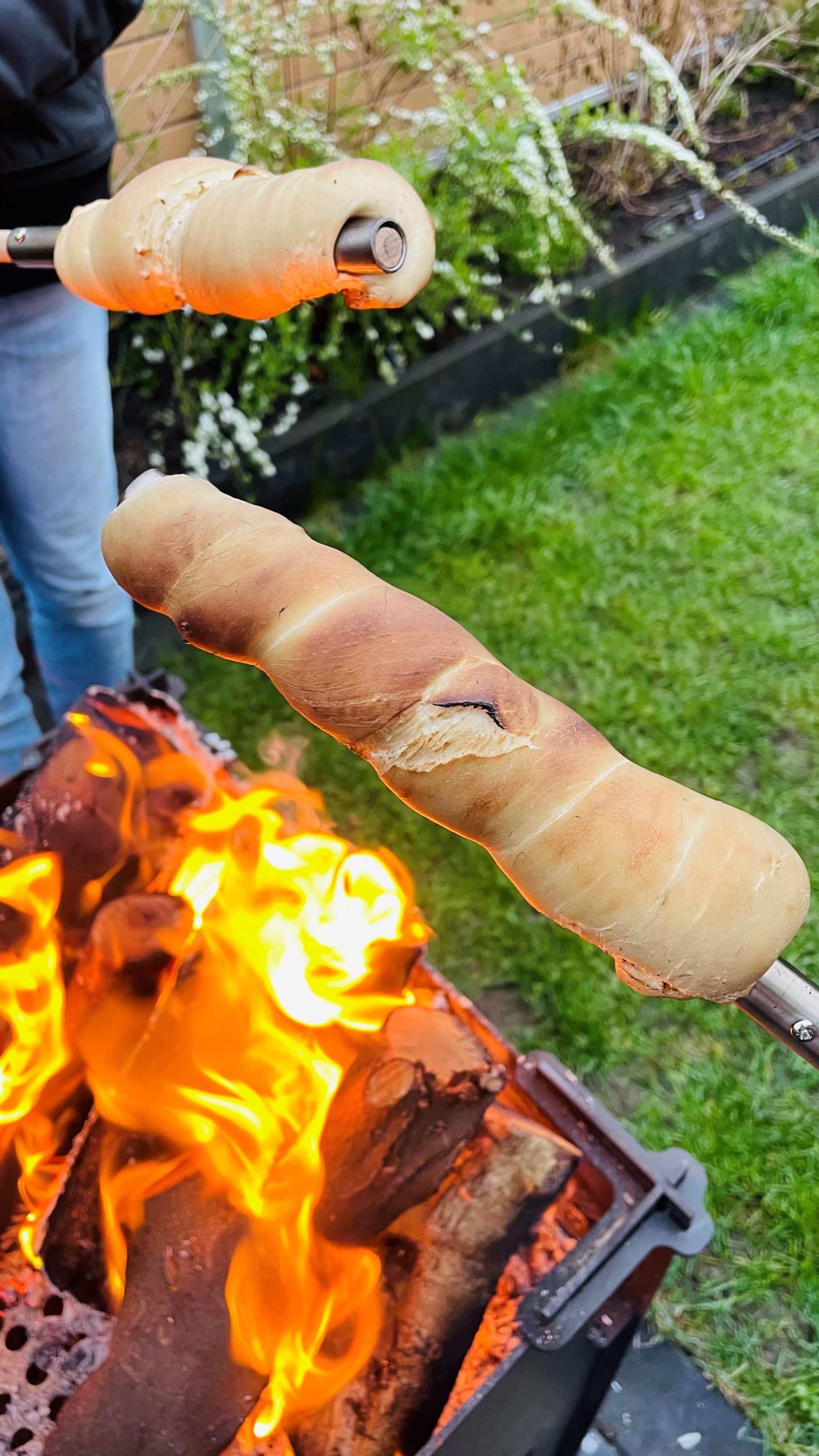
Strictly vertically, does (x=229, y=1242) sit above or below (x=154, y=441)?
above

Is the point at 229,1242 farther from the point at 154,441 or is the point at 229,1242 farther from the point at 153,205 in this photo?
the point at 154,441

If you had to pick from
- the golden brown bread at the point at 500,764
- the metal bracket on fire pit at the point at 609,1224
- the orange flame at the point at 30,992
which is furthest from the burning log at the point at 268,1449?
the golden brown bread at the point at 500,764

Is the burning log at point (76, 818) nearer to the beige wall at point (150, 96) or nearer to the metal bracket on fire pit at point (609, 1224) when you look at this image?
the metal bracket on fire pit at point (609, 1224)

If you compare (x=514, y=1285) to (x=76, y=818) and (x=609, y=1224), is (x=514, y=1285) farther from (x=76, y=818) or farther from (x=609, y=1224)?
(x=76, y=818)

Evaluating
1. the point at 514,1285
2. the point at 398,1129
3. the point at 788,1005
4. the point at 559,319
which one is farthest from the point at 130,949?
the point at 559,319

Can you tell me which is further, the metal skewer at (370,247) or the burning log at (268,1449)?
the burning log at (268,1449)

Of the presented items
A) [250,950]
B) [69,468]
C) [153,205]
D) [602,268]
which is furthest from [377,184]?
[602,268]

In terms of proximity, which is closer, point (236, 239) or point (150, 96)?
point (236, 239)
